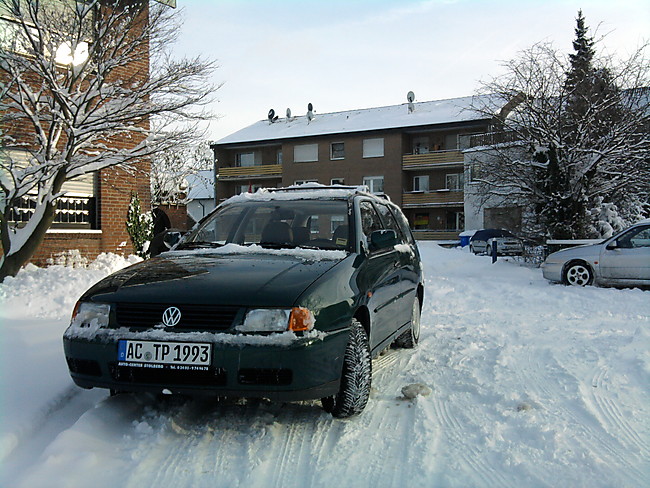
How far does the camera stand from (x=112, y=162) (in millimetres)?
9781

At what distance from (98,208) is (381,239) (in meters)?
10.3

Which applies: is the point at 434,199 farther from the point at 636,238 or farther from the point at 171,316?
the point at 171,316

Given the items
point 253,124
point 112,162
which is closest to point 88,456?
point 112,162

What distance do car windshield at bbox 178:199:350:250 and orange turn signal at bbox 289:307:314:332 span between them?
1.13m

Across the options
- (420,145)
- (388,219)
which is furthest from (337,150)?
(388,219)

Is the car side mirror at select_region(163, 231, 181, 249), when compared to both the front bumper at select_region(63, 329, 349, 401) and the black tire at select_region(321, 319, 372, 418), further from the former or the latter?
the black tire at select_region(321, 319, 372, 418)

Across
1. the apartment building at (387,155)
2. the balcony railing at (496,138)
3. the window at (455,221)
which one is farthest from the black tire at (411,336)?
the window at (455,221)

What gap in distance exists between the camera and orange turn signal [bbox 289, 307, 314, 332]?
3.19 metres

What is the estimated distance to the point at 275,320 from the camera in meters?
3.20

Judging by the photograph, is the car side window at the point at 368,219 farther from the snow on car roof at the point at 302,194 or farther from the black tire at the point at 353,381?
the black tire at the point at 353,381

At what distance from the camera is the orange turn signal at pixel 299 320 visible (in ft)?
10.5

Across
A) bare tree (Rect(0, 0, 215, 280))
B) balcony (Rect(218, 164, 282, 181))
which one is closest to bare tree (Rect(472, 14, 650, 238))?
bare tree (Rect(0, 0, 215, 280))

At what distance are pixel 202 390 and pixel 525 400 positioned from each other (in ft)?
7.66

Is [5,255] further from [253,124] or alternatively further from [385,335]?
[253,124]
